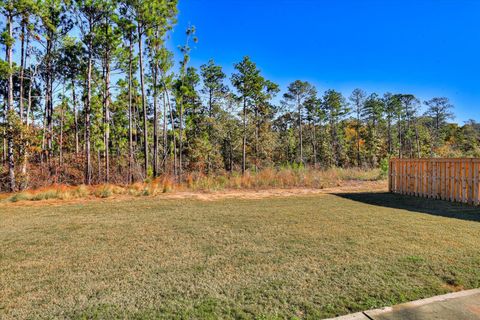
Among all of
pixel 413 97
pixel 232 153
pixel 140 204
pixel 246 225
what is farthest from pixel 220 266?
pixel 413 97

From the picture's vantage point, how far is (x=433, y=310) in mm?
2074

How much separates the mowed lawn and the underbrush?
303 centimetres

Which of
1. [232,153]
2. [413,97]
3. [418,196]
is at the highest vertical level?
[413,97]

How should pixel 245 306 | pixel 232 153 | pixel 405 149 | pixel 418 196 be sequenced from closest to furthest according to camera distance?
pixel 245 306
pixel 418 196
pixel 232 153
pixel 405 149

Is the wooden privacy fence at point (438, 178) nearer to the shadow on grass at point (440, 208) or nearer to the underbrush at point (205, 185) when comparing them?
the shadow on grass at point (440, 208)

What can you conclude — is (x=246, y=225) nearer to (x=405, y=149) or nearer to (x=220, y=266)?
(x=220, y=266)

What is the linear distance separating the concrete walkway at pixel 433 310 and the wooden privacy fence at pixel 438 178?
21.2 feet

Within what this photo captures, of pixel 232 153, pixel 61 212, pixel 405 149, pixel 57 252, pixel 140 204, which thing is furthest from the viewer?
pixel 405 149

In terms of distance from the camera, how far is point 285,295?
2.35 meters

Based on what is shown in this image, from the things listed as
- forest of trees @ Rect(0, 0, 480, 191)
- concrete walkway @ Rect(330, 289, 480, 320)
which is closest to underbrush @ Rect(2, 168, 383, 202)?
forest of trees @ Rect(0, 0, 480, 191)

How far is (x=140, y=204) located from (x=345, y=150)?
110 ft

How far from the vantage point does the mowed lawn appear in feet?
7.27

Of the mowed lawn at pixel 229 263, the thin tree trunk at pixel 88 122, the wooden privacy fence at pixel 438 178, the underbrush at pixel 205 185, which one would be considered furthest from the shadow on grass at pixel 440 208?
the thin tree trunk at pixel 88 122

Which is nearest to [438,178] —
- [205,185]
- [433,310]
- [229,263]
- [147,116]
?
[433,310]
